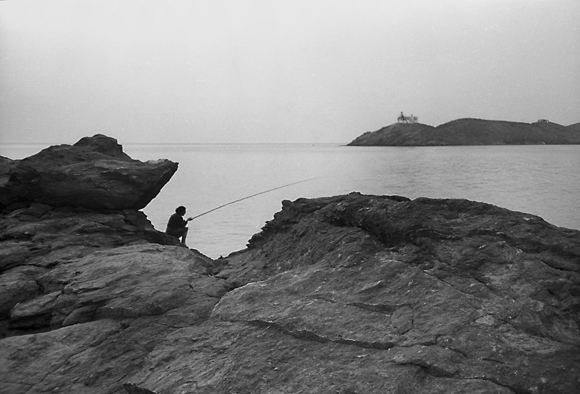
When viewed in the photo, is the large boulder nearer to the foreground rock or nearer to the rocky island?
the foreground rock

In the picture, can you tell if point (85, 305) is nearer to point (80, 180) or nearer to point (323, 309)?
point (323, 309)

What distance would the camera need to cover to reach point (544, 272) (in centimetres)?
393

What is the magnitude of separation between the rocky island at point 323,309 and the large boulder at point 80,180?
2.39 m

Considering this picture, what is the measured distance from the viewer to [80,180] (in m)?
8.91

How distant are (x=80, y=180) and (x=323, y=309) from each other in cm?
688

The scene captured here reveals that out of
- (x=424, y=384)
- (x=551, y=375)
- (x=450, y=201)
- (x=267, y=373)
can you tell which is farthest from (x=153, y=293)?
(x=551, y=375)

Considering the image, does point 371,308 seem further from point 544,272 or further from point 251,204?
point 251,204

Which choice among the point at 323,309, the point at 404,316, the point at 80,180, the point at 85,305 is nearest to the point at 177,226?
the point at 80,180

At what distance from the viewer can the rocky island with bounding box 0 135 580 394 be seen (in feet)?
11.2

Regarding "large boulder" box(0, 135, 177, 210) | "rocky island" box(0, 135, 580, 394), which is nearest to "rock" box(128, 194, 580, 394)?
"rocky island" box(0, 135, 580, 394)

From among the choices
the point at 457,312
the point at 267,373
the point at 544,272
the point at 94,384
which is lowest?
the point at 94,384

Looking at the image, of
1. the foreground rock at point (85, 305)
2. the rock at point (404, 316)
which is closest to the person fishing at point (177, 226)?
the foreground rock at point (85, 305)

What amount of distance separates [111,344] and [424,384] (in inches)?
129

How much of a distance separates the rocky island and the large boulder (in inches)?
94.2
